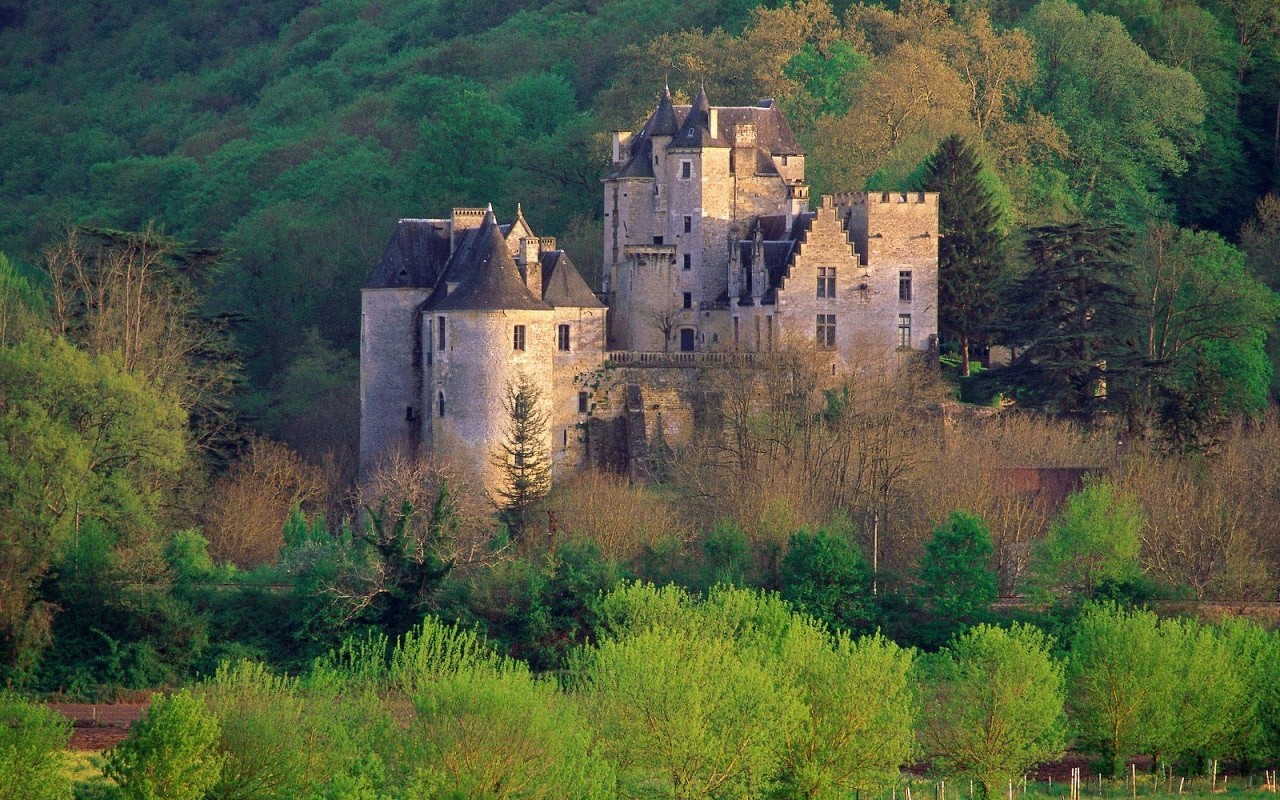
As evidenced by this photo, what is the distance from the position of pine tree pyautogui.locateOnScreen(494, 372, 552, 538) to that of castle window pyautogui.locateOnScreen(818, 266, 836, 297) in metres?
8.36

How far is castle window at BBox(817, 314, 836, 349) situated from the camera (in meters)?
65.4

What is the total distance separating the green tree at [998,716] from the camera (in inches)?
1697

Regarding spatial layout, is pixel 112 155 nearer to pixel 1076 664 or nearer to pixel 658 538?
pixel 658 538

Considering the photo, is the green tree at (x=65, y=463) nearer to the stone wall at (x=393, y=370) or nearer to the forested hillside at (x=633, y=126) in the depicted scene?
the stone wall at (x=393, y=370)

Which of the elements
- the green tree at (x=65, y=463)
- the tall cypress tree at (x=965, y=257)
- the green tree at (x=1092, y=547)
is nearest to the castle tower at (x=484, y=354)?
the green tree at (x=65, y=463)

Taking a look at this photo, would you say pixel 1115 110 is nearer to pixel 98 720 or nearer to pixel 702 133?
pixel 702 133

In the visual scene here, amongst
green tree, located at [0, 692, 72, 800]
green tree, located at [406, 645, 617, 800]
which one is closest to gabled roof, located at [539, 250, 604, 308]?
green tree, located at [406, 645, 617, 800]

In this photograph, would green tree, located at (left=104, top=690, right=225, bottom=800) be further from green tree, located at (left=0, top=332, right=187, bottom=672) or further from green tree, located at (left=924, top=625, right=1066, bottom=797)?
green tree, located at (left=0, top=332, right=187, bottom=672)

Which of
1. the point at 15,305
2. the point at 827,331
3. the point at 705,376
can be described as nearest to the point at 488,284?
the point at 705,376

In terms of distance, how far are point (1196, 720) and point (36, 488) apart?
2561 centimetres

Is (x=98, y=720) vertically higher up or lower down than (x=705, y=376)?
lower down

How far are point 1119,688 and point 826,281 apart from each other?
72.0ft

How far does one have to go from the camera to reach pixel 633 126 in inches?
3152

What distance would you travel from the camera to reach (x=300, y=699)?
38469mm
